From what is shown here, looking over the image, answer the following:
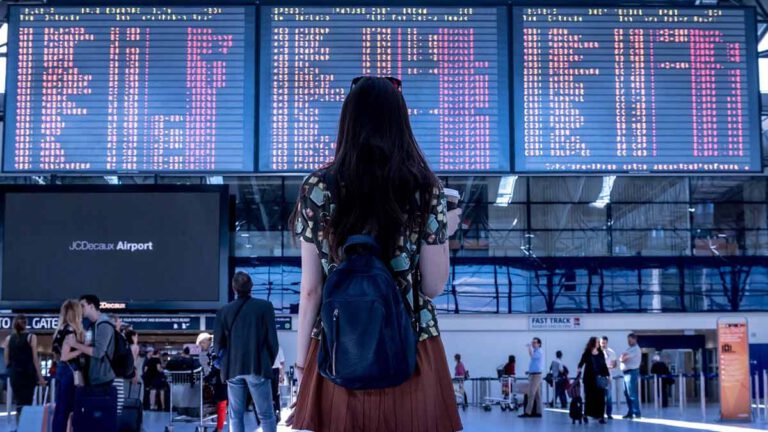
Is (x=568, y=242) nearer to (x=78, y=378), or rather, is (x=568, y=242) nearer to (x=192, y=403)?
(x=192, y=403)

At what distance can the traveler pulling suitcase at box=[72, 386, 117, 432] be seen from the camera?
819 cm

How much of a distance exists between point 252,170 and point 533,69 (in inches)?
159

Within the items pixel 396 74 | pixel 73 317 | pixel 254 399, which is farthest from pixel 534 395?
pixel 73 317

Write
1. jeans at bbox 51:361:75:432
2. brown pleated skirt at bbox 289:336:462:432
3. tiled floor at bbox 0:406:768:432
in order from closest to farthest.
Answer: brown pleated skirt at bbox 289:336:462:432 → jeans at bbox 51:361:75:432 → tiled floor at bbox 0:406:768:432

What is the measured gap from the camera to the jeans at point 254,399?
25.8 ft

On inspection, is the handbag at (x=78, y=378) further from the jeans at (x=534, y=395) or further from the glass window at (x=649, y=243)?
the glass window at (x=649, y=243)

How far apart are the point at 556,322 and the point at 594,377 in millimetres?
13023

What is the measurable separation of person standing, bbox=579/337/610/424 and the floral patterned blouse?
14489 millimetres

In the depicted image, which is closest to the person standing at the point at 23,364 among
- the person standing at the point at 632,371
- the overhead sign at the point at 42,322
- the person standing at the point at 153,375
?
the overhead sign at the point at 42,322

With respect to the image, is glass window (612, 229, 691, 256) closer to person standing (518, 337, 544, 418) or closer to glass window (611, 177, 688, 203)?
glass window (611, 177, 688, 203)

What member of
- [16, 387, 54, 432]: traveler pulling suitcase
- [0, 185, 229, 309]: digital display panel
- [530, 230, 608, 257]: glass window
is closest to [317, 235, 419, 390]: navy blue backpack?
[16, 387, 54, 432]: traveler pulling suitcase

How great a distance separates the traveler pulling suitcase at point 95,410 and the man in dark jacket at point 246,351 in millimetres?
1039

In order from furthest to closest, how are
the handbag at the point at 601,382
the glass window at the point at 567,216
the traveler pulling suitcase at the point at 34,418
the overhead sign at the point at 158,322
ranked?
the glass window at the point at 567,216
the overhead sign at the point at 158,322
the handbag at the point at 601,382
the traveler pulling suitcase at the point at 34,418

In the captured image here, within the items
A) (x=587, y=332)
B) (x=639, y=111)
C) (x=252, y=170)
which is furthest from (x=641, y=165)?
(x=587, y=332)
